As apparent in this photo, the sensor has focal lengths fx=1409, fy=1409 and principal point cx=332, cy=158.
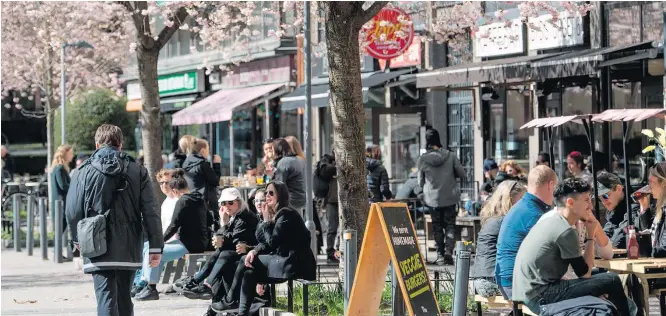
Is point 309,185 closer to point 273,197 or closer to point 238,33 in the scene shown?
point 273,197

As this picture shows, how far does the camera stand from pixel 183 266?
15.9 metres

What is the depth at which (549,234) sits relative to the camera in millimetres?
8773

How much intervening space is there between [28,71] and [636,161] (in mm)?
22059

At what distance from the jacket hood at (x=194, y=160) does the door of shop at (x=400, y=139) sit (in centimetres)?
901

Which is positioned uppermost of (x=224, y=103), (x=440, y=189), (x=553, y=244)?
(x=224, y=103)

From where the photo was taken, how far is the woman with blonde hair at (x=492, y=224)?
10641 millimetres

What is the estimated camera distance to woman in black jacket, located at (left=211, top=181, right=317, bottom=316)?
12.3 m

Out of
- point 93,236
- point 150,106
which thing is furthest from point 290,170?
point 93,236

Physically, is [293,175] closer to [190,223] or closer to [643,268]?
[190,223]

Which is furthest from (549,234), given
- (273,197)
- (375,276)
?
(273,197)

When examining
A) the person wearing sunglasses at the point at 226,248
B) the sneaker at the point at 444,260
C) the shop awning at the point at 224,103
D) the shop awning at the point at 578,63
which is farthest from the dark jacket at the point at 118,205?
the shop awning at the point at 224,103

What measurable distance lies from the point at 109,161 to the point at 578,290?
351cm

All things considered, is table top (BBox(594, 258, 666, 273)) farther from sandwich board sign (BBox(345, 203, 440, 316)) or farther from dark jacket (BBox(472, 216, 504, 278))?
sandwich board sign (BBox(345, 203, 440, 316))

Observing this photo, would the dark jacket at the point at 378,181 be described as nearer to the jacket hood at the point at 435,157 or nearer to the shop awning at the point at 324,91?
the jacket hood at the point at 435,157
